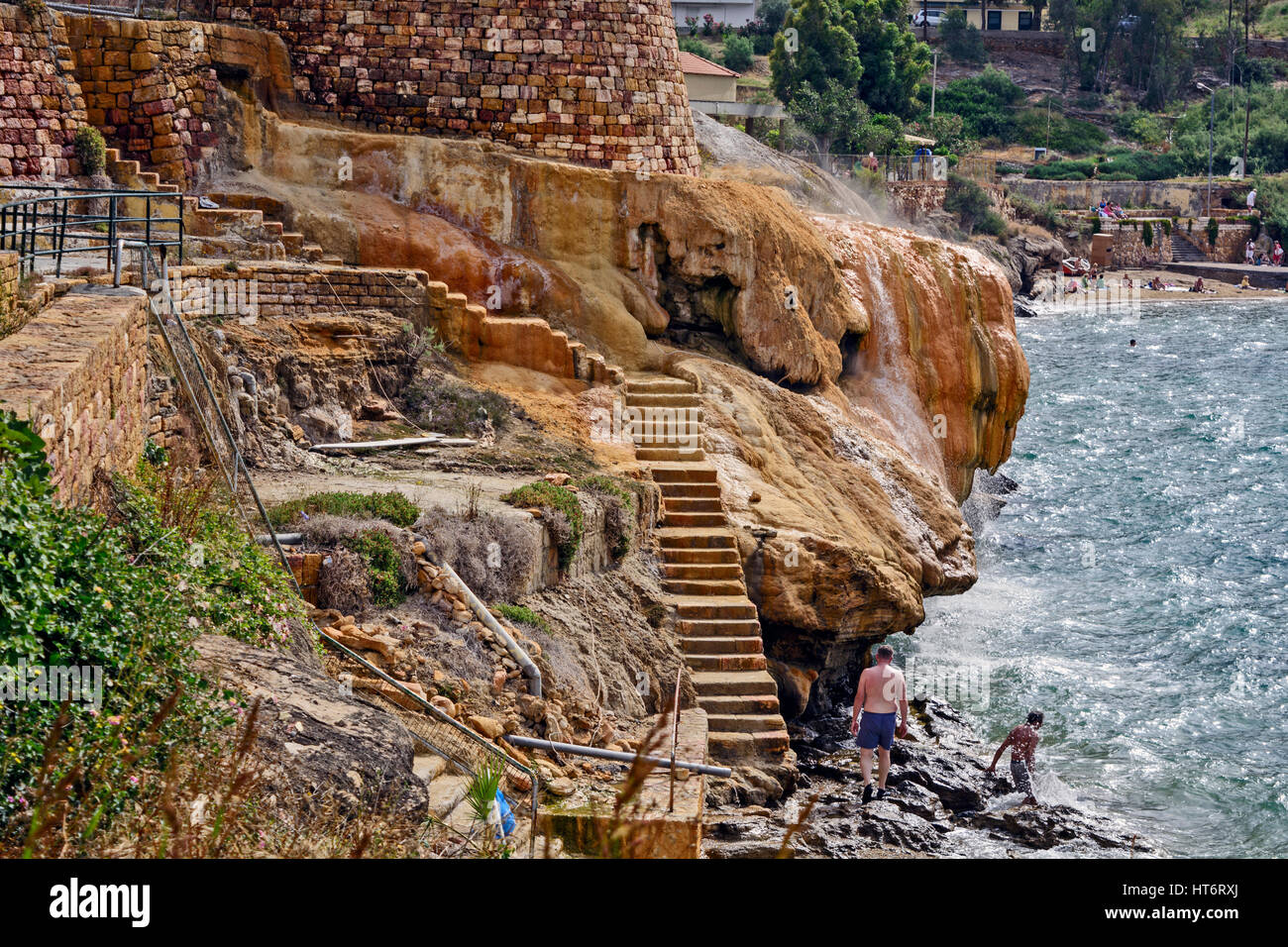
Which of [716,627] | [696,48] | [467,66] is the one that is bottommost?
[716,627]

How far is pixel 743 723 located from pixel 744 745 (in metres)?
0.30

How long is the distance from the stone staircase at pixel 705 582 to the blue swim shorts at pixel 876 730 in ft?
2.35

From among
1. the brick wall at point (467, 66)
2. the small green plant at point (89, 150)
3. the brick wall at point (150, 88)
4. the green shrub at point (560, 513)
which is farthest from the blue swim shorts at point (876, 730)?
the small green plant at point (89, 150)

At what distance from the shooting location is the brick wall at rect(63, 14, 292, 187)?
59.6ft

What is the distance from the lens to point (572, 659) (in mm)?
13047

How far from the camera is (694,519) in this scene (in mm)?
16688

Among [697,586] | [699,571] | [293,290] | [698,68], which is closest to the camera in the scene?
[697,586]

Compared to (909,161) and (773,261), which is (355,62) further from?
(909,161)

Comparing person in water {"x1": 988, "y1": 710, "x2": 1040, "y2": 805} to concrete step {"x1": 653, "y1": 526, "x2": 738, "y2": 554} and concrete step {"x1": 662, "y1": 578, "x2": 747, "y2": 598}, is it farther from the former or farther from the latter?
concrete step {"x1": 653, "y1": 526, "x2": 738, "y2": 554}

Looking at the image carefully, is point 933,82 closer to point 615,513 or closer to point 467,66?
point 467,66

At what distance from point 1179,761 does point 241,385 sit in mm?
11502

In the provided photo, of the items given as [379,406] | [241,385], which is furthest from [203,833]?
[379,406]

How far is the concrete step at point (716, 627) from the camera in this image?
15.2 m

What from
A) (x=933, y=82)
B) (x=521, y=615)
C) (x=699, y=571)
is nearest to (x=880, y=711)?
(x=699, y=571)
